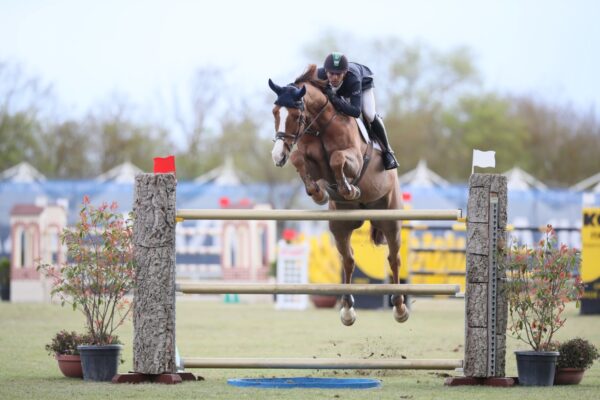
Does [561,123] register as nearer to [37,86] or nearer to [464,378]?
[37,86]

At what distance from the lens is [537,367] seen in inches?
259

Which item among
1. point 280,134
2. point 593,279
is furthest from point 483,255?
point 593,279

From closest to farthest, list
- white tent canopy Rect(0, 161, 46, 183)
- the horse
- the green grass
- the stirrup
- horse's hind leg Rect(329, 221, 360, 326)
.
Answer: the green grass → the horse → the stirrup → horse's hind leg Rect(329, 221, 360, 326) → white tent canopy Rect(0, 161, 46, 183)

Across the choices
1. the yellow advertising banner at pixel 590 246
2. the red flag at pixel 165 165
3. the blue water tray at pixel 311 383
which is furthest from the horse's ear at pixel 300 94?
the yellow advertising banner at pixel 590 246

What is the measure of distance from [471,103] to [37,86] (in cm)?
2085

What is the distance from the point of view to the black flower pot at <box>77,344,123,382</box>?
6.68m

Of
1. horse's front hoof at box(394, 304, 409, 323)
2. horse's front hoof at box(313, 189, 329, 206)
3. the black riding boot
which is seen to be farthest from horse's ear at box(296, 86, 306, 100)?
horse's front hoof at box(394, 304, 409, 323)

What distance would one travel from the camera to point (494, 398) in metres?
5.80

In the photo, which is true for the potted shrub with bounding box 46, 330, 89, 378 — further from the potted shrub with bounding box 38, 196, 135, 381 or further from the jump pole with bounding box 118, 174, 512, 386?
the jump pole with bounding box 118, 174, 512, 386

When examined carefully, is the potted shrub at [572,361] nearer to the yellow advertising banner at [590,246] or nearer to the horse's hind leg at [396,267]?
the horse's hind leg at [396,267]

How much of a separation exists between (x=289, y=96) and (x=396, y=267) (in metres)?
2.46

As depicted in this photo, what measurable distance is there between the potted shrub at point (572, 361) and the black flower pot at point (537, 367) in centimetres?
12

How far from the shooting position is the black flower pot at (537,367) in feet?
21.5

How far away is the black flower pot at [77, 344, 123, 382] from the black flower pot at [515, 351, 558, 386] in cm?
259
